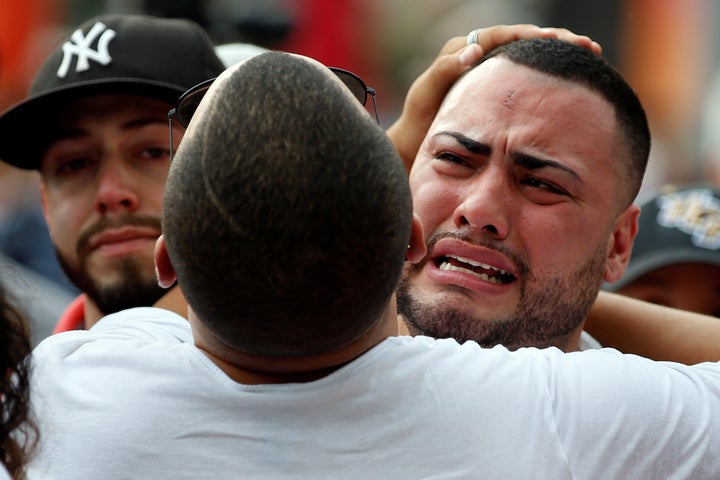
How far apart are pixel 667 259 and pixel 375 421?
234cm

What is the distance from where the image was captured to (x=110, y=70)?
140 inches

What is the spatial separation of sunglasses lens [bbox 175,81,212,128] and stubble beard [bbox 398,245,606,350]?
2.96 feet

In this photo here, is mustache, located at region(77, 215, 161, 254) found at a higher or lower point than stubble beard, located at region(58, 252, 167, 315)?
higher

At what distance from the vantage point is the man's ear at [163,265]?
1981 mm

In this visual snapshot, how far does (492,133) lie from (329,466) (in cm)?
139

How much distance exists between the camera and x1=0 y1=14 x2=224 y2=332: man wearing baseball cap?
353cm

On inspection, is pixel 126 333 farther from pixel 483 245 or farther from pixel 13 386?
pixel 483 245

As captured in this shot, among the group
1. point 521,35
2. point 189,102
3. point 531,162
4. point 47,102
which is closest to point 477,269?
point 531,162

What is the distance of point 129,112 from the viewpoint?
3.56m

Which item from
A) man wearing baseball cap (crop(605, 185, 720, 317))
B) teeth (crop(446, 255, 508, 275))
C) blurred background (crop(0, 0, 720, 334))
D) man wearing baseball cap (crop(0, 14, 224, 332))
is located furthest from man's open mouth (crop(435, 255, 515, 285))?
blurred background (crop(0, 0, 720, 334))

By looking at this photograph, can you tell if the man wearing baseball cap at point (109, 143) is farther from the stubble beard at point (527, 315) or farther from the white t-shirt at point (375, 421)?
the white t-shirt at point (375, 421)

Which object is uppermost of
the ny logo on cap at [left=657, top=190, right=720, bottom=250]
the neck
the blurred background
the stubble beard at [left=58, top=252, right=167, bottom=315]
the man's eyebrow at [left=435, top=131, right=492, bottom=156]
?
the man's eyebrow at [left=435, top=131, right=492, bottom=156]

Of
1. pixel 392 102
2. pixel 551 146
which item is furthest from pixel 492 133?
pixel 392 102

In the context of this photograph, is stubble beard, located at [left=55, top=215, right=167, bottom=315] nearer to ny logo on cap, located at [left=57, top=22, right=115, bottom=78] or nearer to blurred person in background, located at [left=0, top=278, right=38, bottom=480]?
ny logo on cap, located at [left=57, top=22, right=115, bottom=78]
